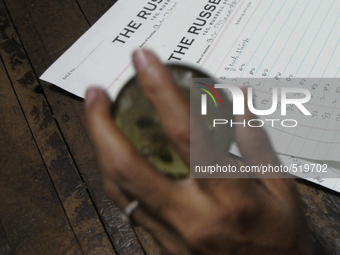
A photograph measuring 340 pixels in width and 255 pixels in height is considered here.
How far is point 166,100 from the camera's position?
7.1 inches

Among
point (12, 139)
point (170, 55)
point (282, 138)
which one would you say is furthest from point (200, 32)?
point (12, 139)

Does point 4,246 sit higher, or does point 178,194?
point 178,194

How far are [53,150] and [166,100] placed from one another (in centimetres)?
23

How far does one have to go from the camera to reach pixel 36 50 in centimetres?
41

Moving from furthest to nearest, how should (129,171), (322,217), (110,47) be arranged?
1. (110,47)
2. (322,217)
3. (129,171)

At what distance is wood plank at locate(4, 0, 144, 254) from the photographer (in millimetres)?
306

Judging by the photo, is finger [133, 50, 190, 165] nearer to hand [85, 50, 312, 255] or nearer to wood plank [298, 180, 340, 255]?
hand [85, 50, 312, 255]

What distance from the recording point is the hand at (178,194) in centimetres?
18

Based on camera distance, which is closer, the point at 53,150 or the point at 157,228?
the point at 157,228

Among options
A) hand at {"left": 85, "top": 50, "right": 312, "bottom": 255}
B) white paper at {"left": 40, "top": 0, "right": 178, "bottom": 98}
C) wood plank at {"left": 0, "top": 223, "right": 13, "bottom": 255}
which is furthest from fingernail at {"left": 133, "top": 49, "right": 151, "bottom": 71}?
wood plank at {"left": 0, "top": 223, "right": 13, "bottom": 255}

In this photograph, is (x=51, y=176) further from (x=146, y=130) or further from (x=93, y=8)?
(x=93, y=8)

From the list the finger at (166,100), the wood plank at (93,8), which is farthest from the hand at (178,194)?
the wood plank at (93,8)

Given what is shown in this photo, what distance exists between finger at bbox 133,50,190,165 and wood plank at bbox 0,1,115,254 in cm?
19

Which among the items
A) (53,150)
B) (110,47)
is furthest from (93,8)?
(53,150)
